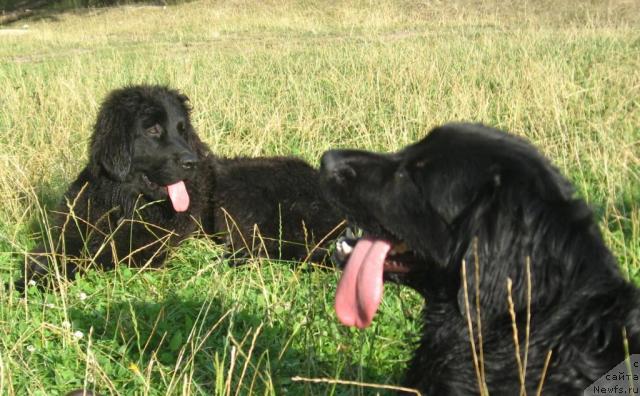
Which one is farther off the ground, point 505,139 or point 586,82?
point 505,139

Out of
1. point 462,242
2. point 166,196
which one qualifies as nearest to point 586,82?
point 166,196

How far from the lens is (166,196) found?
4914 mm

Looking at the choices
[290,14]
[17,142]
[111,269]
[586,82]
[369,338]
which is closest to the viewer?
[369,338]

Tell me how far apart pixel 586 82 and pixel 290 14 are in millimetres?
17280

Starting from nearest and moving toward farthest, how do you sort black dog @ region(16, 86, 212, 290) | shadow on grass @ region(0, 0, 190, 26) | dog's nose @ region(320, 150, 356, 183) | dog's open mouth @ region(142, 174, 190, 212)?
dog's nose @ region(320, 150, 356, 183), black dog @ region(16, 86, 212, 290), dog's open mouth @ region(142, 174, 190, 212), shadow on grass @ region(0, 0, 190, 26)

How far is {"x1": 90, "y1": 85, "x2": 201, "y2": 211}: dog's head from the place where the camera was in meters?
4.67

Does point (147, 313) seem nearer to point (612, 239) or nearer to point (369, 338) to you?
point (369, 338)

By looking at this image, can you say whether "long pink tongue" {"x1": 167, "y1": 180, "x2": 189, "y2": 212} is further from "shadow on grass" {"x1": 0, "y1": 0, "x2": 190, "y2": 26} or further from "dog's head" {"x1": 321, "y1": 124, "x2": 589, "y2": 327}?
"shadow on grass" {"x1": 0, "y1": 0, "x2": 190, "y2": 26}

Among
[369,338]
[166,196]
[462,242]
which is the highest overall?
[462,242]

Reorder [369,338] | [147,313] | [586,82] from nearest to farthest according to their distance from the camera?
[369,338] < [147,313] < [586,82]

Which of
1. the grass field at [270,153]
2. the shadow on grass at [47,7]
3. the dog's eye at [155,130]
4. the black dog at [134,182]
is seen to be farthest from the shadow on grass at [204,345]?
the shadow on grass at [47,7]

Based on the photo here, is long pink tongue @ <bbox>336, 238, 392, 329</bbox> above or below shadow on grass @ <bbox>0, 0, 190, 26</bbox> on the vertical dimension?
below

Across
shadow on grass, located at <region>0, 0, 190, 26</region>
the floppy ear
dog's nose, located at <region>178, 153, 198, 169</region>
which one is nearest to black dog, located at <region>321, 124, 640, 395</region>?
dog's nose, located at <region>178, 153, 198, 169</region>

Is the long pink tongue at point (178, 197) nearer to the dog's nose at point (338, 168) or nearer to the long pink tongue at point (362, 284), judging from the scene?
the dog's nose at point (338, 168)
